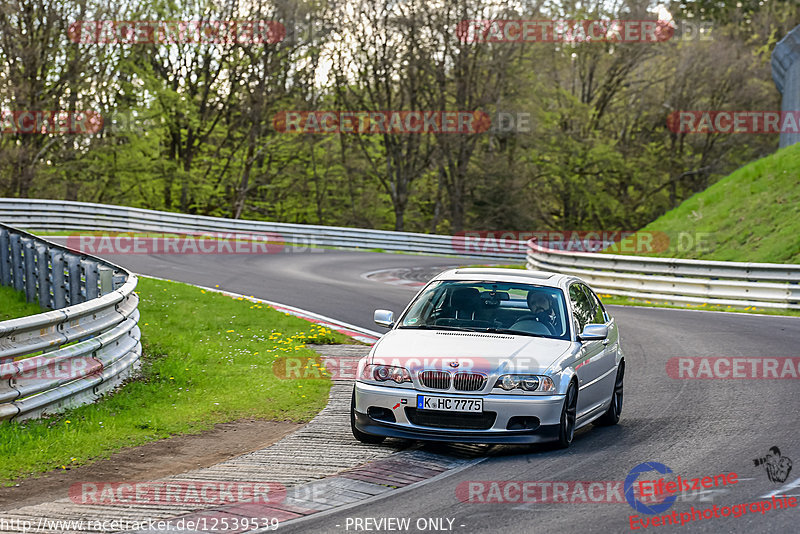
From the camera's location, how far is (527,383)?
786cm

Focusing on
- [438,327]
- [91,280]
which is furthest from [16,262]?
[438,327]

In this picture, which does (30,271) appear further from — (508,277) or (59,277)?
(508,277)

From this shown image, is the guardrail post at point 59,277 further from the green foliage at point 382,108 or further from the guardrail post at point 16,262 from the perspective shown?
the green foliage at point 382,108

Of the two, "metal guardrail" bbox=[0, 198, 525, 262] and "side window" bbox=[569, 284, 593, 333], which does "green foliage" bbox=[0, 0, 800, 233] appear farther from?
"side window" bbox=[569, 284, 593, 333]

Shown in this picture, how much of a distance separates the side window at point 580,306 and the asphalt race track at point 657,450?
105cm

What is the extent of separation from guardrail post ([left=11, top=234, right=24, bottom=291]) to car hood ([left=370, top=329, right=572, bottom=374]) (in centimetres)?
932

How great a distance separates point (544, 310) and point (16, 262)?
1014cm

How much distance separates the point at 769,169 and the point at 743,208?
227cm

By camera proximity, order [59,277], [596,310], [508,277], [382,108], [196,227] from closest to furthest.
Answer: [508,277] < [596,310] < [59,277] < [196,227] < [382,108]

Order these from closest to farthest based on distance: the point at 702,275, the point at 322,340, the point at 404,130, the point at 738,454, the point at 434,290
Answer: the point at 738,454
the point at 434,290
the point at 322,340
the point at 702,275
the point at 404,130

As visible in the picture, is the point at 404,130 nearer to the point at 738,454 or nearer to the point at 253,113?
the point at 253,113

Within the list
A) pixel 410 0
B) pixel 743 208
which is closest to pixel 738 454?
pixel 743 208

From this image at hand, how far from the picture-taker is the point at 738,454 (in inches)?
305

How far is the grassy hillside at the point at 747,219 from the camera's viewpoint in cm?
2522
